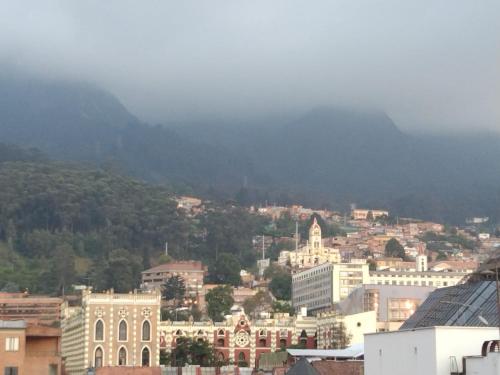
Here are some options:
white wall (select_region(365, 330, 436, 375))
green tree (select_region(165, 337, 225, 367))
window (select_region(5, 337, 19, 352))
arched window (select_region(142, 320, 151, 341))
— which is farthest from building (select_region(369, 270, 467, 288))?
white wall (select_region(365, 330, 436, 375))

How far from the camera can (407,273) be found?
188 metres

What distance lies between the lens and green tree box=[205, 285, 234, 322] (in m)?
168

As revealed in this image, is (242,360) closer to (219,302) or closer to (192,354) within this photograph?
(192,354)

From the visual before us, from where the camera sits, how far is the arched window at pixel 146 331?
118444 mm

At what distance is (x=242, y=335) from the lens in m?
133

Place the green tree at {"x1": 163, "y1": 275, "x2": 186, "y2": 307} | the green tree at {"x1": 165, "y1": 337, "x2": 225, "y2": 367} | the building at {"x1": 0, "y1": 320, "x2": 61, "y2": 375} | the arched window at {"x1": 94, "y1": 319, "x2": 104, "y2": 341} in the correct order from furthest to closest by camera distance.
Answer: the green tree at {"x1": 163, "y1": 275, "x2": 186, "y2": 307} < the green tree at {"x1": 165, "y1": 337, "x2": 225, "y2": 367} < the arched window at {"x1": 94, "y1": 319, "x2": 104, "y2": 341} < the building at {"x1": 0, "y1": 320, "x2": 61, "y2": 375}

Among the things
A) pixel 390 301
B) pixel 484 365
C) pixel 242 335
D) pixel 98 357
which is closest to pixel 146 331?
pixel 98 357

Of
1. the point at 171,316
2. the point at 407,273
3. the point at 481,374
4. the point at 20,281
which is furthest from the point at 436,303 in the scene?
the point at 20,281

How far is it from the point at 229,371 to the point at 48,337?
17.0 meters

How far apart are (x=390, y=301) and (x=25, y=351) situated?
6016 cm

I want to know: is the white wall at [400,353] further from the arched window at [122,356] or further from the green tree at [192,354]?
the green tree at [192,354]

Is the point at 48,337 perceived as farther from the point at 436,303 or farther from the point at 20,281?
the point at 20,281

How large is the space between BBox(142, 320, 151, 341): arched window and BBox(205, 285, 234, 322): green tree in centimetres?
4351

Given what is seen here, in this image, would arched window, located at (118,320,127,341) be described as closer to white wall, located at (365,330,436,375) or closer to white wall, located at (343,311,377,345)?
white wall, located at (343,311,377,345)
